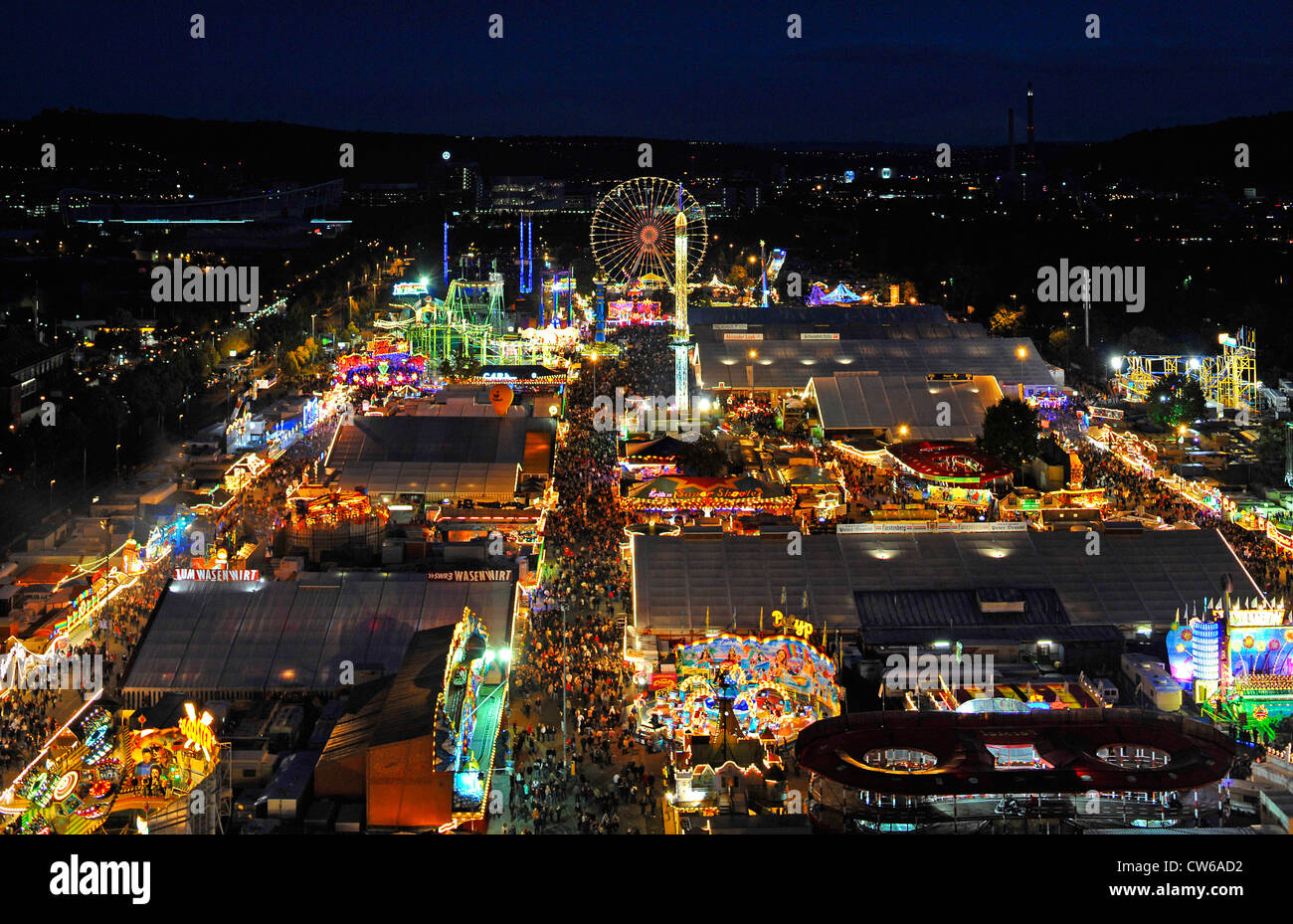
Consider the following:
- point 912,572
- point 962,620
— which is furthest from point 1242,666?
point 912,572

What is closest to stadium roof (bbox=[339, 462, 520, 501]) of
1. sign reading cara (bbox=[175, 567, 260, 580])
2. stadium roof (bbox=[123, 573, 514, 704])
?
sign reading cara (bbox=[175, 567, 260, 580])

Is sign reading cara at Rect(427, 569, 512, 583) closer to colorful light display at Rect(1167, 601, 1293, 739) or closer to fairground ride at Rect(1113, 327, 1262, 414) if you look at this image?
colorful light display at Rect(1167, 601, 1293, 739)

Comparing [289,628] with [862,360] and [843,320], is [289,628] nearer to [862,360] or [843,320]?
[862,360]

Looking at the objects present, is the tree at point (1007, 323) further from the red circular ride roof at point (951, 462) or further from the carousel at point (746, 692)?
the carousel at point (746, 692)

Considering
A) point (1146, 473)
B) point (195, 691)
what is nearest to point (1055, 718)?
point (195, 691)
